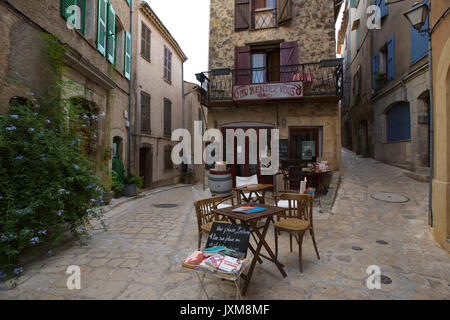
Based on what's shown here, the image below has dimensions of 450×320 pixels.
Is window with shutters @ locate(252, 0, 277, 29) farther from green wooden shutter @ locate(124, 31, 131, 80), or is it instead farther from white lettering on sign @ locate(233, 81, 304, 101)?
green wooden shutter @ locate(124, 31, 131, 80)

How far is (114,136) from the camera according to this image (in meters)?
7.96

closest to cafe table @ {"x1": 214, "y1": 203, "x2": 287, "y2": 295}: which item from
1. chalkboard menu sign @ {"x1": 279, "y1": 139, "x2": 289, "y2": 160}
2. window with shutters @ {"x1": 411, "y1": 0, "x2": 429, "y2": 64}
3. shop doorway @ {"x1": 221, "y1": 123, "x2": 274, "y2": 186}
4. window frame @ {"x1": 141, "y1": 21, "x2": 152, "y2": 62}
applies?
chalkboard menu sign @ {"x1": 279, "y1": 139, "x2": 289, "y2": 160}

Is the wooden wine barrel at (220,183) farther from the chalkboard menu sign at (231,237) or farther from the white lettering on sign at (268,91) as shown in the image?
the chalkboard menu sign at (231,237)

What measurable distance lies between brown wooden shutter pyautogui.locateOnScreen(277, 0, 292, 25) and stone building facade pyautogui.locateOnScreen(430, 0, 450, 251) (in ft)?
18.1

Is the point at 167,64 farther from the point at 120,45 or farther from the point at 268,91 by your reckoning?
the point at 268,91

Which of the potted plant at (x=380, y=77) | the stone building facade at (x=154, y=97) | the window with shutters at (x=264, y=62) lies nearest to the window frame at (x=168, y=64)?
the stone building facade at (x=154, y=97)

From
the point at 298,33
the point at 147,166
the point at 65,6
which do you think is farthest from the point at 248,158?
the point at 65,6

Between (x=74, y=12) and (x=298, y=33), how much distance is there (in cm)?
710

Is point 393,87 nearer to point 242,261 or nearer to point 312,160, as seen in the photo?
point 312,160

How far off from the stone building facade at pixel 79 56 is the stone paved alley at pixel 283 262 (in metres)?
2.84

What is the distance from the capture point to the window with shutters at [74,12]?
5251 millimetres

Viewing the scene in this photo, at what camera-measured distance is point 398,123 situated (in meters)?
9.24
